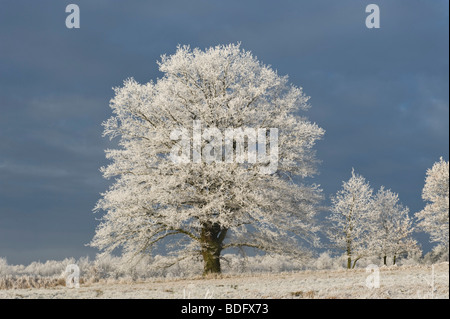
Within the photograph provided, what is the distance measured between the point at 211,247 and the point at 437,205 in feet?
72.5

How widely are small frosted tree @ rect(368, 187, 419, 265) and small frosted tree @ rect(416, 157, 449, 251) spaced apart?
1.53 m

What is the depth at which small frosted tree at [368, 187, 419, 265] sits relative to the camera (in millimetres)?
37562

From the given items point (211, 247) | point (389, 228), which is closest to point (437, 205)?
point (389, 228)

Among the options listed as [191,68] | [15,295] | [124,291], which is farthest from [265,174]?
[15,295]

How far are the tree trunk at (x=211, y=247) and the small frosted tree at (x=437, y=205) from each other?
20.9 m

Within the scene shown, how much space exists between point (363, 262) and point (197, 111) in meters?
27.6

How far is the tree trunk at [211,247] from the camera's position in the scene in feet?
80.6

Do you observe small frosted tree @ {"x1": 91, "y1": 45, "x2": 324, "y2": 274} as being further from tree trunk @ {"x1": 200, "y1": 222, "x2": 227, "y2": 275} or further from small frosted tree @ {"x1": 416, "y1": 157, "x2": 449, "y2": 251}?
small frosted tree @ {"x1": 416, "y1": 157, "x2": 449, "y2": 251}

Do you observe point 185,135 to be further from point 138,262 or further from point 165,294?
point 165,294

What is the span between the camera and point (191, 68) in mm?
25578

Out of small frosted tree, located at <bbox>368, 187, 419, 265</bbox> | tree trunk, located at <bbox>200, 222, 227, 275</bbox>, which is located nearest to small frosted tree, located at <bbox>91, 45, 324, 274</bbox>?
tree trunk, located at <bbox>200, 222, 227, 275</bbox>

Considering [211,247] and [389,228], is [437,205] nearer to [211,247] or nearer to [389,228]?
[389,228]

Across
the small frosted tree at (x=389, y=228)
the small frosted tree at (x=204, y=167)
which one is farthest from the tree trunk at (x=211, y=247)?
the small frosted tree at (x=389, y=228)

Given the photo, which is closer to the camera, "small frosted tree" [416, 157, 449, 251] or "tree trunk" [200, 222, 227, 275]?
"tree trunk" [200, 222, 227, 275]
